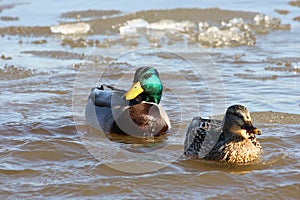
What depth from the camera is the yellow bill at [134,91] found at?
7699 mm

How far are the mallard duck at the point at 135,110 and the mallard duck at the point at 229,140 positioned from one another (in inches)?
32.9

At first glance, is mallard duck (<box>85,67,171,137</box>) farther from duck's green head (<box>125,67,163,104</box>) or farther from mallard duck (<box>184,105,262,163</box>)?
mallard duck (<box>184,105,262,163</box>)

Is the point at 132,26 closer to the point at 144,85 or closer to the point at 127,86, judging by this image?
the point at 127,86

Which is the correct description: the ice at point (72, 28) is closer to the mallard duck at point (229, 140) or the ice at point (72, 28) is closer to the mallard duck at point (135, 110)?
the mallard duck at point (135, 110)

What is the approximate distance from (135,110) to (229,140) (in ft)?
4.69

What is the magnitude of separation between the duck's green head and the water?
529 mm

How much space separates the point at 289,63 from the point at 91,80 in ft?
10.3

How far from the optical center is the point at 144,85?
7.74m

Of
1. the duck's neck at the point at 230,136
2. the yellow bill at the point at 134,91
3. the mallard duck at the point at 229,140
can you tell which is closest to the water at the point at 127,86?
the mallard duck at the point at 229,140

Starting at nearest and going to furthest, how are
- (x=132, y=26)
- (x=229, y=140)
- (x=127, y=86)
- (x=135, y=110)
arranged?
(x=229, y=140) < (x=135, y=110) < (x=127, y=86) < (x=132, y=26)

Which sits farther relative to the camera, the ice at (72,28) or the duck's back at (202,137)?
the ice at (72,28)

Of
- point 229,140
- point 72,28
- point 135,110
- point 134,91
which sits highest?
point 72,28

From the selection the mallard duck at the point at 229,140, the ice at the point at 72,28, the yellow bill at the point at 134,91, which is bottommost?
the mallard duck at the point at 229,140

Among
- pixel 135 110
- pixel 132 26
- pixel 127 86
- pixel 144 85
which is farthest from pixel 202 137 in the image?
pixel 132 26
